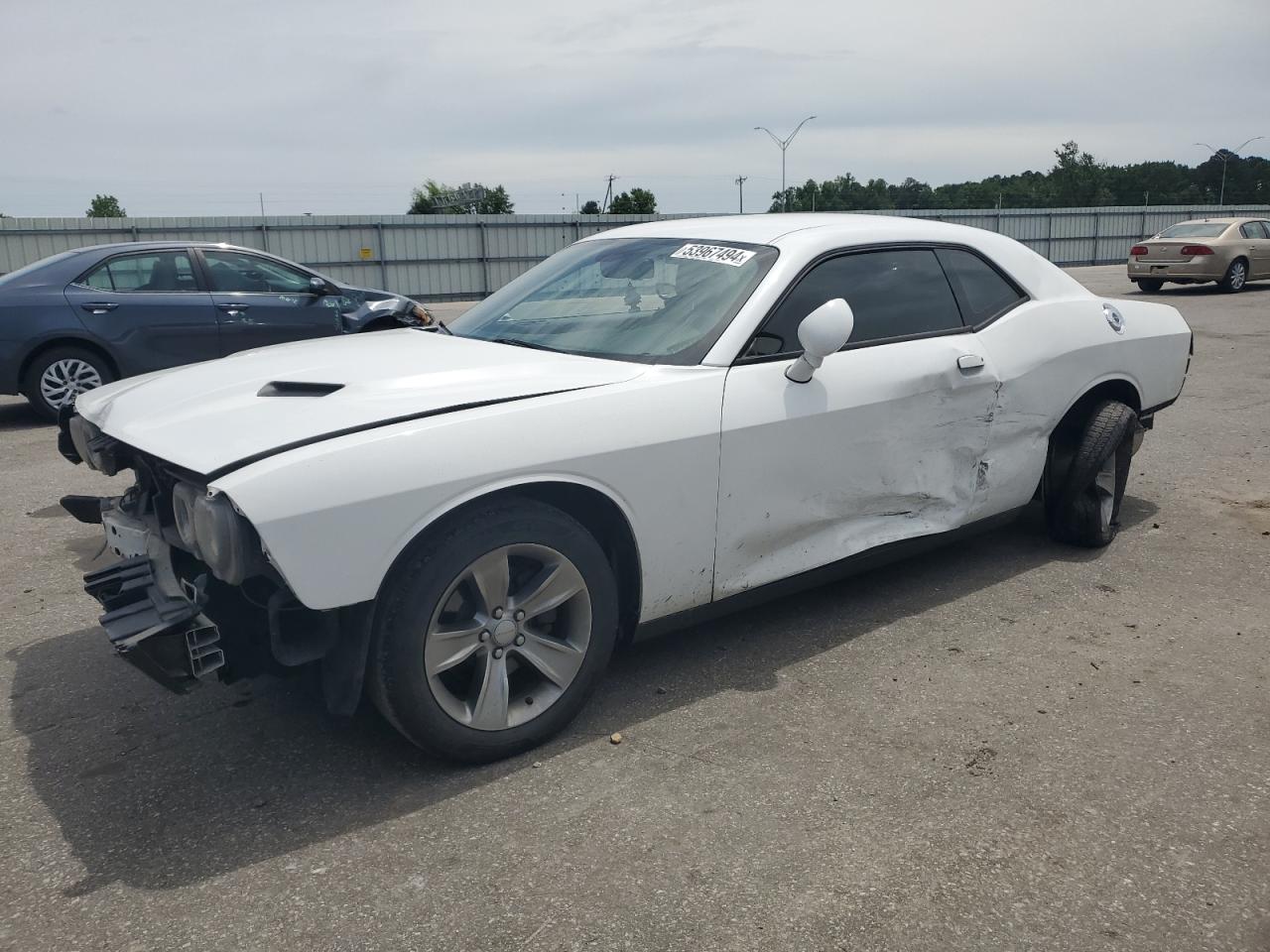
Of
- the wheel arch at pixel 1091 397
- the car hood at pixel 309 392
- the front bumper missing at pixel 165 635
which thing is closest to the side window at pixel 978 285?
the wheel arch at pixel 1091 397

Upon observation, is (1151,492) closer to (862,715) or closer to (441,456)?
(862,715)

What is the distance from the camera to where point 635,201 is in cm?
7506

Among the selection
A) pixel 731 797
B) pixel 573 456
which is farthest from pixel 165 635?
pixel 731 797

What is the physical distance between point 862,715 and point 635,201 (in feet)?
245

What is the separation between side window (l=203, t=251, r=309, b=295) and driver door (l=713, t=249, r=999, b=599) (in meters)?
6.49

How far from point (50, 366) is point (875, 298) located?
274 inches

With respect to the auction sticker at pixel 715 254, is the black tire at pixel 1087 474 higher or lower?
lower

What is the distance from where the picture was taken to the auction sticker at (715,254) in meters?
3.78

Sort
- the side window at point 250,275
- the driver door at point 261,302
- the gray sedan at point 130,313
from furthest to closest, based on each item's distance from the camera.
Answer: the side window at point 250,275 < the driver door at point 261,302 < the gray sedan at point 130,313

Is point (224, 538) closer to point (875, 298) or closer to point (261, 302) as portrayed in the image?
point (875, 298)

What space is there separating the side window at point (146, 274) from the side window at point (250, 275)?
0.63 feet

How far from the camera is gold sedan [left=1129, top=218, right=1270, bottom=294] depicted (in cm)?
1909

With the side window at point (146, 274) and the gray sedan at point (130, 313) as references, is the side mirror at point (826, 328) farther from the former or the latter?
the side window at point (146, 274)

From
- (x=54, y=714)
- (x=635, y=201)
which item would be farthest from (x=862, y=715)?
(x=635, y=201)
